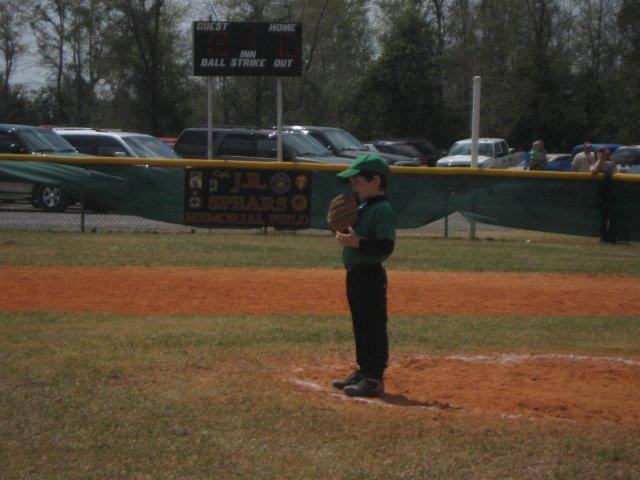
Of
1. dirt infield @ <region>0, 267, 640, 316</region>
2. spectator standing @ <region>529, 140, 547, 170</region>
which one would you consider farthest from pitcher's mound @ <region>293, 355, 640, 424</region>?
spectator standing @ <region>529, 140, 547, 170</region>

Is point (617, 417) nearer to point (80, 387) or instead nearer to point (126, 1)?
point (80, 387)

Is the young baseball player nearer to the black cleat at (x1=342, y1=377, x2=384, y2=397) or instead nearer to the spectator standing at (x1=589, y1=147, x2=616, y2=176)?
the black cleat at (x1=342, y1=377, x2=384, y2=397)

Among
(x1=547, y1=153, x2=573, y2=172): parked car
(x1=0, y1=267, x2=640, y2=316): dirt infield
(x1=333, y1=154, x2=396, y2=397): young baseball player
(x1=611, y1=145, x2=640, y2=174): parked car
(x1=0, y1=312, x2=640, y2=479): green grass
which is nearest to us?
Answer: (x1=0, y1=312, x2=640, y2=479): green grass

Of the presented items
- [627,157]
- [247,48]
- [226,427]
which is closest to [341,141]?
[247,48]

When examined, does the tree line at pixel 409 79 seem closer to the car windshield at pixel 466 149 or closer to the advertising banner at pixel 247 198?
the car windshield at pixel 466 149

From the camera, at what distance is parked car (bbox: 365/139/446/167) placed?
132ft

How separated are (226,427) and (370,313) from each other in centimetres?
141

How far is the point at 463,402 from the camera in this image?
7.05 metres

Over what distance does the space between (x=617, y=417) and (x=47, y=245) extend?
12.3 metres

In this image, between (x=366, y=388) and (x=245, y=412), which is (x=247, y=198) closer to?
(x=366, y=388)

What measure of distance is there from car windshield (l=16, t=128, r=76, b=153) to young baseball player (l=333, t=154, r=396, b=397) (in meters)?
17.7

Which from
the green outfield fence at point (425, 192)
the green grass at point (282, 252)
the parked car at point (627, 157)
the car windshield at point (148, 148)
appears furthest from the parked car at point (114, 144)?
the parked car at point (627, 157)

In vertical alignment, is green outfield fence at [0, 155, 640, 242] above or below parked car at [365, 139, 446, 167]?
below

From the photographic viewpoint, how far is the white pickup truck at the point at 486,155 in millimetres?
37844
